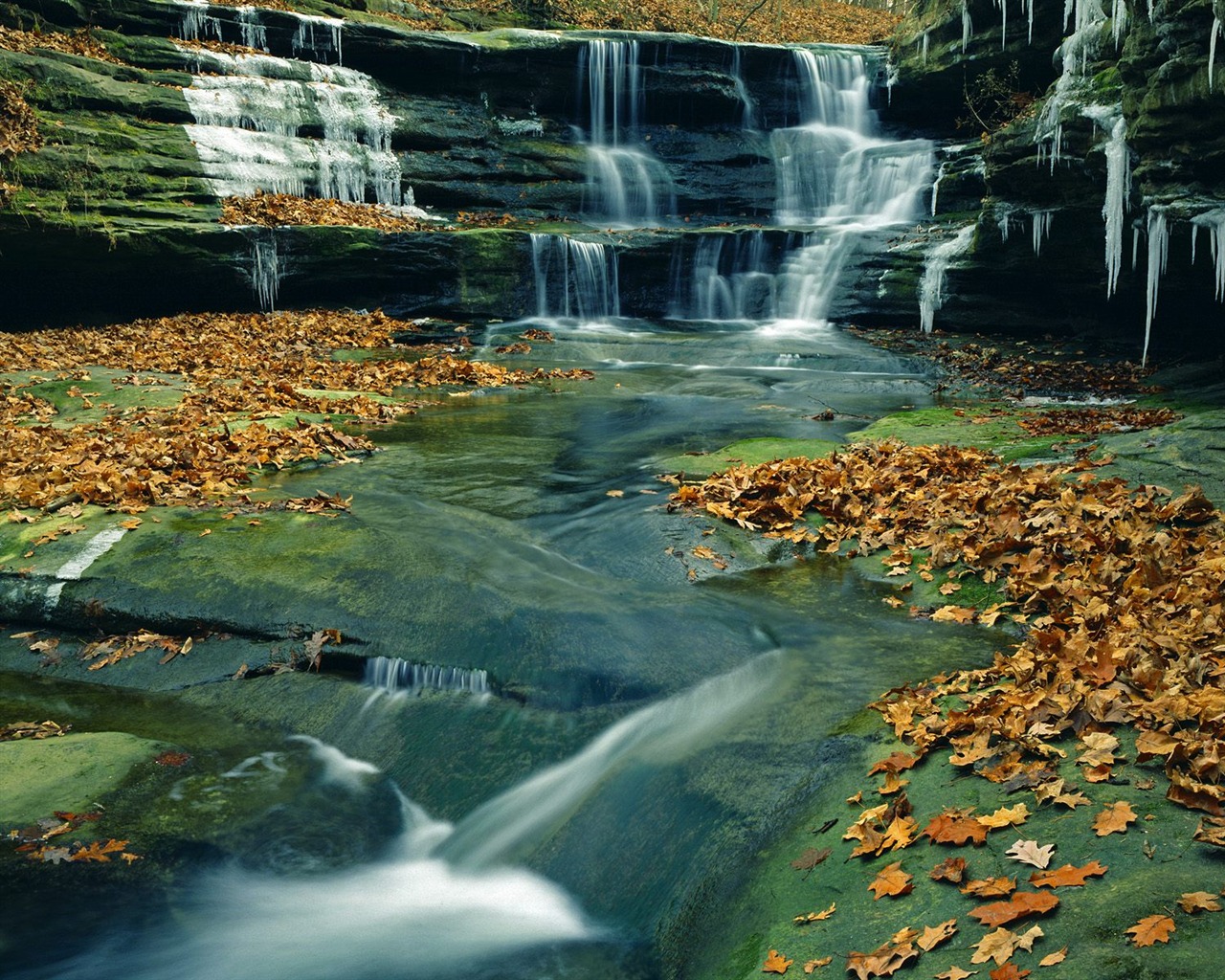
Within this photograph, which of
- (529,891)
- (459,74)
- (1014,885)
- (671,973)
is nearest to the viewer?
(1014,885)

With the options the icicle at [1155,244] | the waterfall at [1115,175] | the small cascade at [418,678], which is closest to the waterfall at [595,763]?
the small cascade at [418,678]

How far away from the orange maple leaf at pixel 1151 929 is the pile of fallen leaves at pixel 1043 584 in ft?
1.30

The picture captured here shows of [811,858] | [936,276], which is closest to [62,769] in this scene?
[811,858]

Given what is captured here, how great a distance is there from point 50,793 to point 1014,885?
13.3 feet

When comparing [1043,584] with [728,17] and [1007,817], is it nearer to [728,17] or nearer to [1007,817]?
[1007,817]

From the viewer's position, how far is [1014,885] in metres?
2.72

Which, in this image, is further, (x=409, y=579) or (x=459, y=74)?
(x=459, y=74)

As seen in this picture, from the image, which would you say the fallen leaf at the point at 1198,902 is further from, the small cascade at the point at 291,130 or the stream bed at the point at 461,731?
the small cascade at the point at 291,130

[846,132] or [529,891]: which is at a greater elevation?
[846,132]

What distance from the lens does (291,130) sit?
63.2 feet

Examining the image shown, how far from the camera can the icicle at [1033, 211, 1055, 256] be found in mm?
13289

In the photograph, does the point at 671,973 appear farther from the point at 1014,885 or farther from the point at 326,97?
the point at 326,97

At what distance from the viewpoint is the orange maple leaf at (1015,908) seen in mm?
2578

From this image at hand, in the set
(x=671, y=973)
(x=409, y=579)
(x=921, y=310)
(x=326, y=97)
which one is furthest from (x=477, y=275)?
(x=671, y=973)
